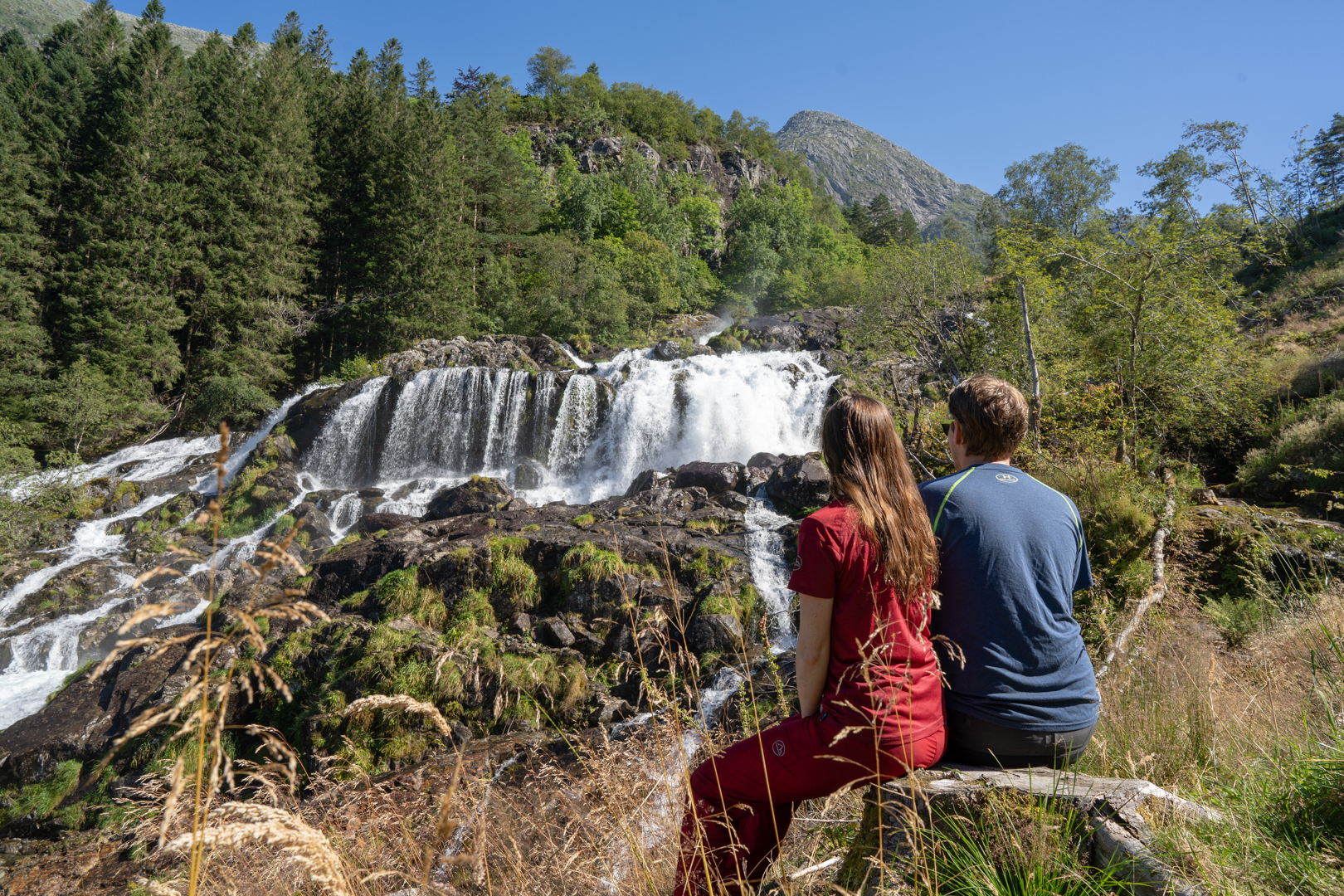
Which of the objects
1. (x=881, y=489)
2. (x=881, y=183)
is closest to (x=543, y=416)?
(x=881, y=489)

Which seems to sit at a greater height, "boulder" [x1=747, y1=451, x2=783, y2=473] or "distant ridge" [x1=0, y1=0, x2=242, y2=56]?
"distant ridge" [x1=0, y1=0, x2=242, y2=56]

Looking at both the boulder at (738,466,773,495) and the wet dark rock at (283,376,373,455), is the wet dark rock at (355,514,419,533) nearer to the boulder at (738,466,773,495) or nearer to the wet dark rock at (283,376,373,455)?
the wet dark rock at (283,376,373,455)

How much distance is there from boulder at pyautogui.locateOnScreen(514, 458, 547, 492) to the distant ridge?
458 feet

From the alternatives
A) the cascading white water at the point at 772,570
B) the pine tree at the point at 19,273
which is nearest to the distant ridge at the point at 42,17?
the pine tree at the point at 19,273

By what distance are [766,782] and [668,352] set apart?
21181 mm

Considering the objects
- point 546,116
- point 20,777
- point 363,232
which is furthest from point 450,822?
point 546,116

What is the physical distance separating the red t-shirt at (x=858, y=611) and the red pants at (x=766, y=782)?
7cm

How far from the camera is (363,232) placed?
1081 inches

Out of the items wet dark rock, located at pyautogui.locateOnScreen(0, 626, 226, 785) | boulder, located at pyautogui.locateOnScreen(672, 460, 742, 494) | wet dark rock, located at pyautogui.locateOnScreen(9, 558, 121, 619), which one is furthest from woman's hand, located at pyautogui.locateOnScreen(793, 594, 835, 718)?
wet dark rock, located at pyautogui.locateOnScreen(9, 558, 121, 619)

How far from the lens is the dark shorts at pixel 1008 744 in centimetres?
186

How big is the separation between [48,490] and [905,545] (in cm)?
2058

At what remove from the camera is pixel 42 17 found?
138 meters

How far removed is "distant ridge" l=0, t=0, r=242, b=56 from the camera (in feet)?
404

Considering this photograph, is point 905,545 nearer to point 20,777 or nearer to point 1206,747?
point 1206,747
